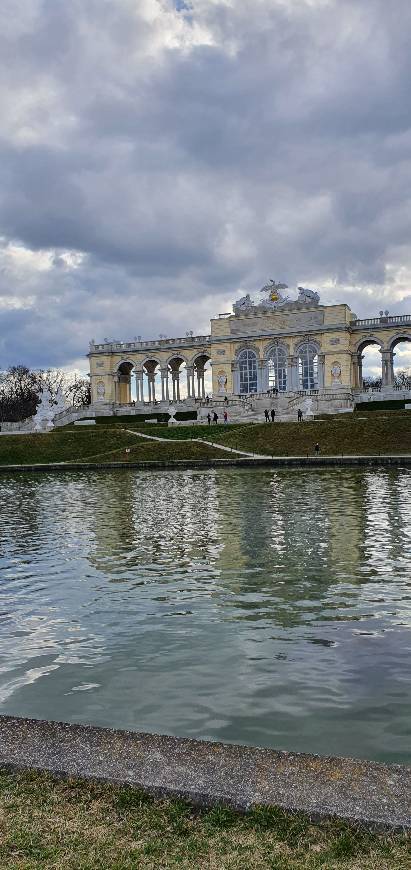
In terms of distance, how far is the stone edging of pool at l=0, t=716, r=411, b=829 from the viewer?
4.37 meters

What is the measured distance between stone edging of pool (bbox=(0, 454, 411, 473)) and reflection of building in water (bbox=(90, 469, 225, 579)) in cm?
909

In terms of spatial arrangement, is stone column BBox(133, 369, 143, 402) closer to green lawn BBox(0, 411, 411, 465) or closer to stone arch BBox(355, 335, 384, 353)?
stone arch BBox(355, 335, 384, 353)

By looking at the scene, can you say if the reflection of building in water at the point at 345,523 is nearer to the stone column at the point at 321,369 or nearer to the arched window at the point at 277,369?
the stone column at the point at 321,369

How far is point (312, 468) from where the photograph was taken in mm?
39844

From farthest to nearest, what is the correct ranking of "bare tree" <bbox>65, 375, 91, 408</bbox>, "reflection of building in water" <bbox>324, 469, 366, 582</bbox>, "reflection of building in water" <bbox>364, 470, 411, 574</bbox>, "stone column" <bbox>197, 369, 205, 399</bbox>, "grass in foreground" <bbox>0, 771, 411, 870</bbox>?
"bare tree" <bbox>65, 375, 91, 408</bbox> → "stone column" <bbox>197, 369, 205, 399</bbox> → "reflection of building in water" <bbox>364, 470, 411, 574</bbox> → "reflection of building in water" <bbox>324, 469, 366, 582</bbox> → "grass in foreground" <bbox>0, 771, 411, 870</bbox>

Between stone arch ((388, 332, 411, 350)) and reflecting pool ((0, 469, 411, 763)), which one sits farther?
stone arch ((388, 332, 411, 350))

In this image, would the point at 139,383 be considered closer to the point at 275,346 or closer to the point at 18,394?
the point at 275,346

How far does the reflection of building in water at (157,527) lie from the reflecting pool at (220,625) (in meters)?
0.09

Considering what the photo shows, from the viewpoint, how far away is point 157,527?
19.4 metres

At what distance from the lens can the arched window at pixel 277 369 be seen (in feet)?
284

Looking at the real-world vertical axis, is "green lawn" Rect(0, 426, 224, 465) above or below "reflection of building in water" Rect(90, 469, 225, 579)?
above

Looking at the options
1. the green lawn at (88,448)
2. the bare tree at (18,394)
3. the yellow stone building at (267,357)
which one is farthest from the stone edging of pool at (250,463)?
the bare tree at (18,394)

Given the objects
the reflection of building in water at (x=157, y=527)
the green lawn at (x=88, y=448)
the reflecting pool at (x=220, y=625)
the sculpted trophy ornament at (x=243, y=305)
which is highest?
the sculpted trophy ornament at (x=243, y=305)

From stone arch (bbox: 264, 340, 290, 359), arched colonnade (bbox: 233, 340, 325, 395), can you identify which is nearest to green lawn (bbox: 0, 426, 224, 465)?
arched colonnade (bbox: 233, 340, 325, 395)
